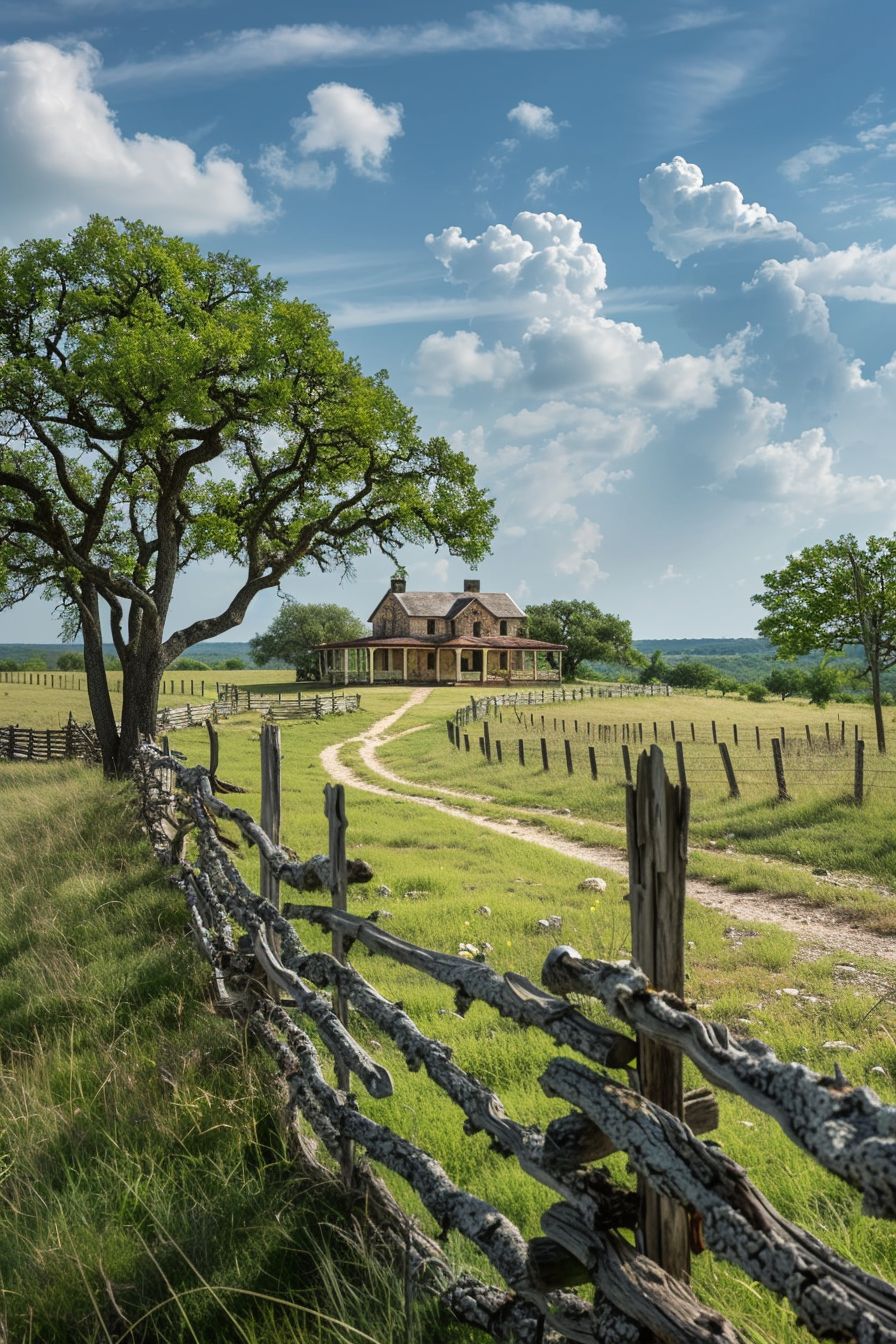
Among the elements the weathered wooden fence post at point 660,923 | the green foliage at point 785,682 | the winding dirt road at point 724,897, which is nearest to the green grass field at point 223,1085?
the winding dirt road at point 724,897

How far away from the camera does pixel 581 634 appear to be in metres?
88.9

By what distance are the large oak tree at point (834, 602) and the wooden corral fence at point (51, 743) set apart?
84.9 ft

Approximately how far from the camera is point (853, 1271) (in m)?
2.02

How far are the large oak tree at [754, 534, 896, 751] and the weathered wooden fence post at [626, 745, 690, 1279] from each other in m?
34.5

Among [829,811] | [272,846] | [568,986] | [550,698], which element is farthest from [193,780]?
[550,698]

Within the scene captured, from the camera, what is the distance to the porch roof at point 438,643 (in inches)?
2744

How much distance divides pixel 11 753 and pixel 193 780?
27.4m

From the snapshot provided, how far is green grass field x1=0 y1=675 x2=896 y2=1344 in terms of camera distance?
345 cm

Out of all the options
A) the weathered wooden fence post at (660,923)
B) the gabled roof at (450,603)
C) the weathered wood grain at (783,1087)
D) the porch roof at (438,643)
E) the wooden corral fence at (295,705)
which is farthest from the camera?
the gabled roof at (450,603)

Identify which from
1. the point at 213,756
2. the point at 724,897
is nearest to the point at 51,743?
the point at 213,756

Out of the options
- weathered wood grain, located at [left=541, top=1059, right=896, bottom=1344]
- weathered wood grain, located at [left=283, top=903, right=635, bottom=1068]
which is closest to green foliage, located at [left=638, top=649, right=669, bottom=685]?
weathered wood grain, located at [left=283, top=903, right=635, bottom=1068]

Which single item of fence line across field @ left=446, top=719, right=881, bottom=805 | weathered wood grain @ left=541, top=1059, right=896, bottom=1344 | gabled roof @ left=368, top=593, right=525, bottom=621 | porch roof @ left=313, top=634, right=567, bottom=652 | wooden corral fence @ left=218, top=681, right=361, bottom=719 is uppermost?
gabled roof @ left=368, top=593, right=525, bottom=621

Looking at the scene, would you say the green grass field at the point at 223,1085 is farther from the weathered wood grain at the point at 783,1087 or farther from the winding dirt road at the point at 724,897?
the weathered wood grain at the point at 783,1087

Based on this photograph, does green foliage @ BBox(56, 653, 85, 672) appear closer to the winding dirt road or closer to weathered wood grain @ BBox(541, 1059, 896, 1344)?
the winding dirt road
